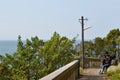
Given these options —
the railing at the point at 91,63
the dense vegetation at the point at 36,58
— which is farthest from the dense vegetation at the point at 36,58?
the railing at the point at 91,63

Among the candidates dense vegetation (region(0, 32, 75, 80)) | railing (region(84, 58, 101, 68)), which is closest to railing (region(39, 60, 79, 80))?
railing (region(84, 58, 101, 68))

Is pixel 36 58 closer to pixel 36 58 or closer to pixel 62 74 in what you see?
pixel 36 58

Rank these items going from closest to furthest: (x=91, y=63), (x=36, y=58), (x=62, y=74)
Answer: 1. (x=62, y=74)
2. (x=91, y=63)
3. (x=36, y=58)

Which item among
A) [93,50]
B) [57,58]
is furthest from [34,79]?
[93,50]

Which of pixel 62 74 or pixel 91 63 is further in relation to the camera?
pixel 91 63

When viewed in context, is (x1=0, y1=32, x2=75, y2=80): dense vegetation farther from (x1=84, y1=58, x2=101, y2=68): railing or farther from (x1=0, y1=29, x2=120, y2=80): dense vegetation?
(x1=84, y1=58, x2=101, y2=68): railing

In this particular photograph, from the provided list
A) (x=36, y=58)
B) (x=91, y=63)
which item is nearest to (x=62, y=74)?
(x=91, y=63)

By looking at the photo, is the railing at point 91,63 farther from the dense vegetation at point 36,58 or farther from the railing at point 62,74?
the railing at point 62,74

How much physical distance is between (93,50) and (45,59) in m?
36.4

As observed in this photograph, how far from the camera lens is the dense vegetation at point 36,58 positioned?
46.2 m

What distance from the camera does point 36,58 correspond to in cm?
4859

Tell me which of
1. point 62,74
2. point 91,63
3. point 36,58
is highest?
point 36,58

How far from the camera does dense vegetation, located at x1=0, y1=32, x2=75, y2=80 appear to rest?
1820 inches

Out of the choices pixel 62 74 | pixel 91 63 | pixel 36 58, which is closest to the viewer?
pixel 62 74
